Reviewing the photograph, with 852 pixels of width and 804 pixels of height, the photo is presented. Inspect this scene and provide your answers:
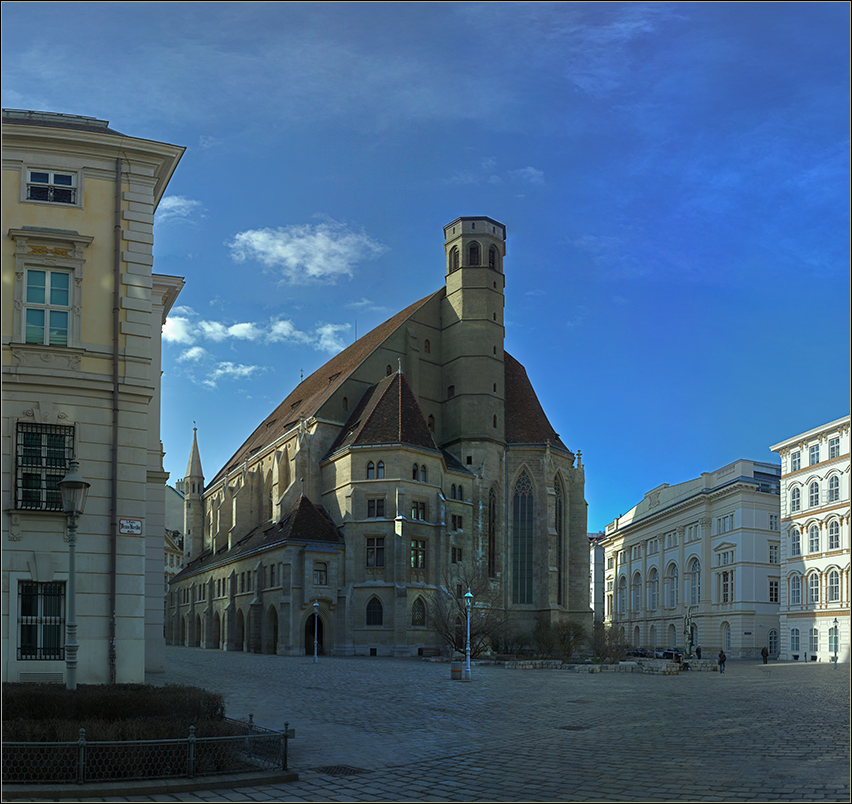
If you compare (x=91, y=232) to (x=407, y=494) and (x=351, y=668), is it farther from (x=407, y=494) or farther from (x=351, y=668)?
(x=407, y=494)

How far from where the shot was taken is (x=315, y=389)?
8362 cm

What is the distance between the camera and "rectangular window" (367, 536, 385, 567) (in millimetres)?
60062

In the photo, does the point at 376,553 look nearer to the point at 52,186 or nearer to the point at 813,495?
the point at 813,495

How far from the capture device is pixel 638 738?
56.0 ft

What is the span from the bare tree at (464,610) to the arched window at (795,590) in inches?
986

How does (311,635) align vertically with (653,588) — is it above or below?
above

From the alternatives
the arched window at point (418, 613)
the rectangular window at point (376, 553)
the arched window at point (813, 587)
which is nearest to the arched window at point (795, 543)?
the arched window at point (813, 587)

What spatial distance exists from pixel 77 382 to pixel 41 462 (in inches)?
74.8

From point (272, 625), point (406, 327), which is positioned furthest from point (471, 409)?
point (272, 625)

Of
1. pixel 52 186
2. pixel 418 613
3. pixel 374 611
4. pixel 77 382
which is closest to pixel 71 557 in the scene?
pixel 77 382

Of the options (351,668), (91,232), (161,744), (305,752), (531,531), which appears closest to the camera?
(161,744)

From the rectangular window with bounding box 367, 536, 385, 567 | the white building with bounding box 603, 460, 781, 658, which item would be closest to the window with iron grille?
the rectangular window with bounding box 367, 536, 385, 567

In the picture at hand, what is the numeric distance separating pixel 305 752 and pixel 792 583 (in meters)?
67.9

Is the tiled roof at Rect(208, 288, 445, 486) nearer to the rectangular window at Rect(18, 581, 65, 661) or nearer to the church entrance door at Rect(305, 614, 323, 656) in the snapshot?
the church entrance door at Rect(305, 614, 323, 656)
